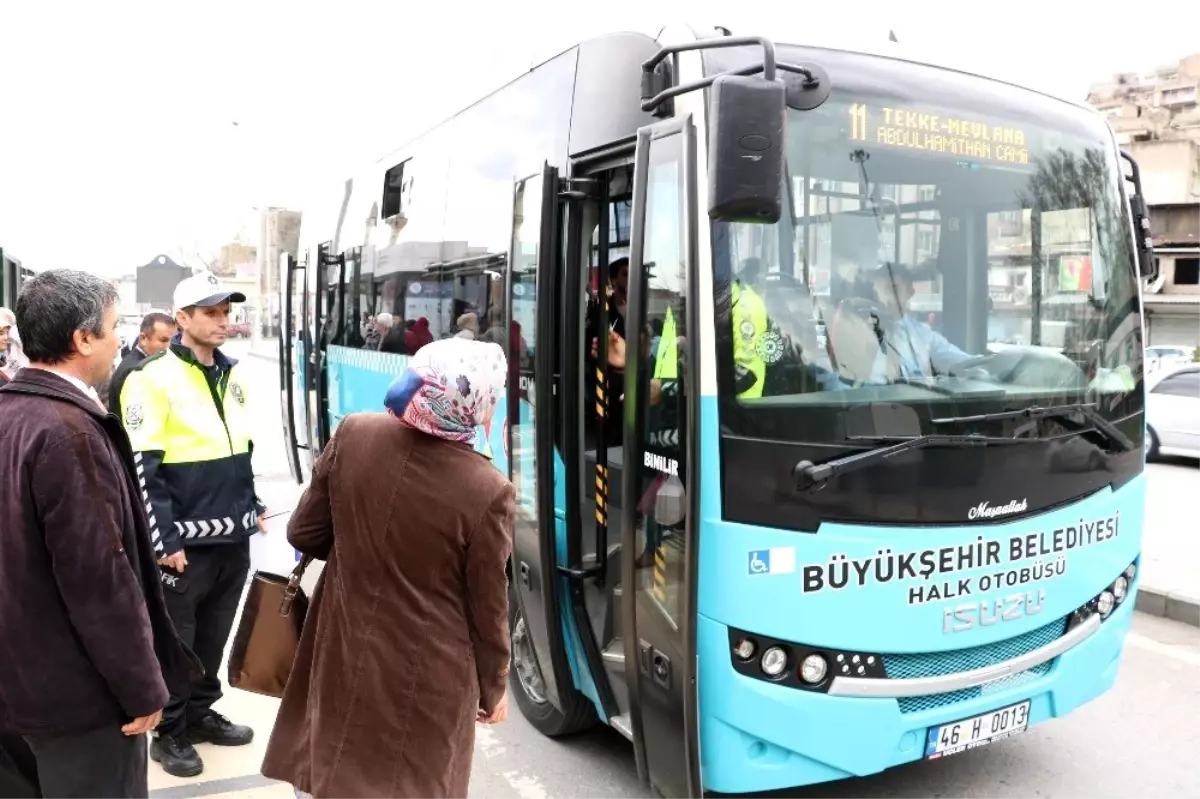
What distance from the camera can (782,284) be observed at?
3.17 meters

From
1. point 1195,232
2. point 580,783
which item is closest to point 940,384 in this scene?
point 580,783

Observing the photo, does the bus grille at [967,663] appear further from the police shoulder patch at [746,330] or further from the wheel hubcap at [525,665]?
the wheel hubcap at [525,665]

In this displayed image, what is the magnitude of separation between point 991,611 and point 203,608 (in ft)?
10.3

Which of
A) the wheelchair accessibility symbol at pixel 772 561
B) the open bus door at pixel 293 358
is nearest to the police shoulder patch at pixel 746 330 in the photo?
the wheelchair accessibility symbol at pixel 772 561

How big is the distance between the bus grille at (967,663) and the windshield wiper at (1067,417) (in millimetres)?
725

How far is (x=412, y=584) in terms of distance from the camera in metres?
2.42

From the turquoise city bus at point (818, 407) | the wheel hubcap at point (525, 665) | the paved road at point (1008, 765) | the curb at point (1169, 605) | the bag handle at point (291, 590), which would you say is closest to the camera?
the bag handle at point (291, 590)

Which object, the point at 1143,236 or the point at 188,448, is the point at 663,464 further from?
the point at 1143,236

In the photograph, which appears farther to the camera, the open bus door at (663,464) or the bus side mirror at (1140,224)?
the bus side mirror at (1140,224)

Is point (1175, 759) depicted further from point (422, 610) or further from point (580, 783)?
point (422, 610)

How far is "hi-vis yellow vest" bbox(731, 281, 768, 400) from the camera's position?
10.2ft

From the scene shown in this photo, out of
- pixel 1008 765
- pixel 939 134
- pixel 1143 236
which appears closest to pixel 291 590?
pixel 939 134

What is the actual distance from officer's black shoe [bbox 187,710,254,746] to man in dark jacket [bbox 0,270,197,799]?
174 centimetres

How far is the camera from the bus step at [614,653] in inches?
148
